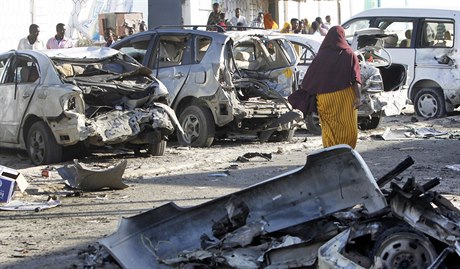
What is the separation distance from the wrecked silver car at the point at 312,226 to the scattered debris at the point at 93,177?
378cm

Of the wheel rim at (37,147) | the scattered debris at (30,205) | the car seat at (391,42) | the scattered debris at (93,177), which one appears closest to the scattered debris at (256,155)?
the wheel rim at (37,147)

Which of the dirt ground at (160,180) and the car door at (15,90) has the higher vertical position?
the car door at (15,90)

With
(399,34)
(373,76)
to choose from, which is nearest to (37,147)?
(373,76)

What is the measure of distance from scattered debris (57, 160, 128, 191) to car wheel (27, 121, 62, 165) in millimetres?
1782

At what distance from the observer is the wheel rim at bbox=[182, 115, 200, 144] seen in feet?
48.4

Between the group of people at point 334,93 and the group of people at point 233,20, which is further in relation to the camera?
the group of people at point 233,20

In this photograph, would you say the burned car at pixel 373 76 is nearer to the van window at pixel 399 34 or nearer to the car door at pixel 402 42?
the car door at pixel 402 42

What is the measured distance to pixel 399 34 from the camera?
776 inches

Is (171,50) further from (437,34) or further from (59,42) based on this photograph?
(437,34)

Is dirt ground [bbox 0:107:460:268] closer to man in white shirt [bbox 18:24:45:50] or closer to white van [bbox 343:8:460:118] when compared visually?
white van [bbox 343:8:460:118]

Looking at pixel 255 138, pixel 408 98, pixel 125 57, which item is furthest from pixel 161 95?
pixel 408 98

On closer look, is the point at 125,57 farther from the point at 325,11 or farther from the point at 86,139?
the point at 325,11

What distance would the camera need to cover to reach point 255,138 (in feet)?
53.2

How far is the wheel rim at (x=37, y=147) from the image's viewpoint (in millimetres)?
12867
